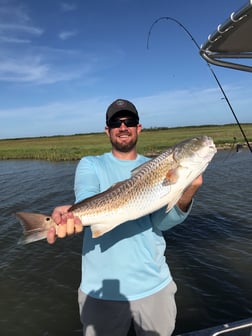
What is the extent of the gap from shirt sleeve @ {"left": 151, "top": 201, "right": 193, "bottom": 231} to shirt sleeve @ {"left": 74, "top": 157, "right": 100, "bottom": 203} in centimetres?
75

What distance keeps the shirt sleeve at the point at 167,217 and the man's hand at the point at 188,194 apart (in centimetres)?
5

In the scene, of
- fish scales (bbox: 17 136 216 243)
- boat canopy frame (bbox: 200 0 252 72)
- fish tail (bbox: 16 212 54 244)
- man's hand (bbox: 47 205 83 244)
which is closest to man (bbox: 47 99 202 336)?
fish scales (bbox: 17 136 216 243)

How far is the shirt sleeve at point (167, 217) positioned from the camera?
3909 millimetres

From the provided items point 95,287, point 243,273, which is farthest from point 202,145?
point 243,273

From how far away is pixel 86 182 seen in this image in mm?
4094

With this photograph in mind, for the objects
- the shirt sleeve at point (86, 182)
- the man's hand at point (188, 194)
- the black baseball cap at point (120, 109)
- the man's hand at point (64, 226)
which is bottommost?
the man's hand at point (188, 194)

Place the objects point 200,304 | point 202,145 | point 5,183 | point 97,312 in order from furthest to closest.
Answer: point 5,183 < point 200,304 < point 97,312 < point 202,145

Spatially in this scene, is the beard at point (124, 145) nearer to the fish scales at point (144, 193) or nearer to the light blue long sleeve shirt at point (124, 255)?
the light blue long sleeve shirt at point (124, 255)

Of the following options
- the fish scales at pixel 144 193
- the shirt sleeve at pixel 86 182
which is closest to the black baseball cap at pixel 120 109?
the shirt sleeve at pixel 86 182

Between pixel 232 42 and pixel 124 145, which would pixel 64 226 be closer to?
pixel 124 145

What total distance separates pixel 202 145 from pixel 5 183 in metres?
25.6

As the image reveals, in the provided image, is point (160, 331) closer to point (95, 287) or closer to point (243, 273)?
point (95, 287)

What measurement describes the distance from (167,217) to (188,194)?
1.18 feet

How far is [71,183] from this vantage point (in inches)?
1000
